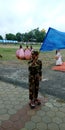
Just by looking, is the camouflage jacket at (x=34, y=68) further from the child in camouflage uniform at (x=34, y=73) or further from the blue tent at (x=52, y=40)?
the blue tent at (x=52, y=40)

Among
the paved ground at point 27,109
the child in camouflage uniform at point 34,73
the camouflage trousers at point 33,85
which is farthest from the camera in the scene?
the camouflage trousers at point 33,85

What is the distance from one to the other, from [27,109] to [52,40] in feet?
9.74

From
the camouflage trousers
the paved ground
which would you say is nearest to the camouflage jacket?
the camouflage trousers

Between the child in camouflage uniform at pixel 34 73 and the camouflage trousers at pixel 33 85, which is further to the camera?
the camouflage trousers at pixel 33 85

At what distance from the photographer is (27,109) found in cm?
480

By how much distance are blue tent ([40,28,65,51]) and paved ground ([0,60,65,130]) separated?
54.5 inches

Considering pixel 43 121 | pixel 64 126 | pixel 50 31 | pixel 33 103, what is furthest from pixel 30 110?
pixel 50 31

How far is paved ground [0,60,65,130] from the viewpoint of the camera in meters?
4.04

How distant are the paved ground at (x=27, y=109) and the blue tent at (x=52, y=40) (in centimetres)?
138

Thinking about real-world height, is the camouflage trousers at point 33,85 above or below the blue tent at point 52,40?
below

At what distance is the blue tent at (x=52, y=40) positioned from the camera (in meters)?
6.61

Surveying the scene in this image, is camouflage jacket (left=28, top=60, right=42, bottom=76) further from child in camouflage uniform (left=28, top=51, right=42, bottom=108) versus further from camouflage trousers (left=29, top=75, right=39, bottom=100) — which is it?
camouflage trousers (left=29, top=75, right=39, bottom=100)

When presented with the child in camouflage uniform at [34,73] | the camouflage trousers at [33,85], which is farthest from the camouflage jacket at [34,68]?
the camouflage trousers at [33,85]

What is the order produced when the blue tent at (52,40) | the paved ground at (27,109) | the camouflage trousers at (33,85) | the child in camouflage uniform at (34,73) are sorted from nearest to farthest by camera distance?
the paved ground at (27,109) < the child in camouflage uniform at (34,73) < the camouflage trousers at (33,85) < the blue tent at (52,40)
